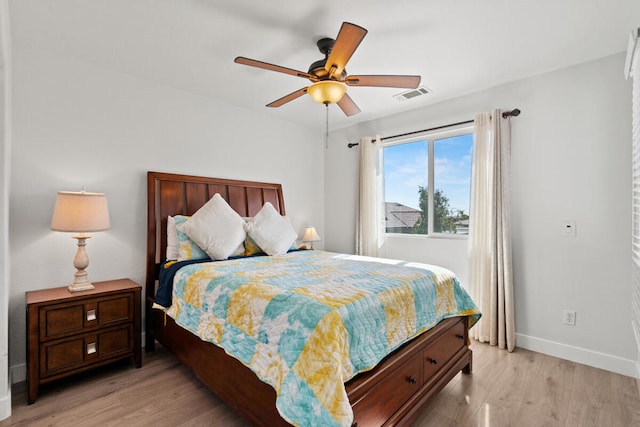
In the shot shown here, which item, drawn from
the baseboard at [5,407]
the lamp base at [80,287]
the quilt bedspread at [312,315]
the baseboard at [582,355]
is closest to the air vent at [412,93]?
the quilt bedspread at [312,315]

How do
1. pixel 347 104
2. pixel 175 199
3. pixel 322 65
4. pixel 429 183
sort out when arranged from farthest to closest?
pixel 429 183
pixel 175 199
pixel 347 104
pixel 322 65

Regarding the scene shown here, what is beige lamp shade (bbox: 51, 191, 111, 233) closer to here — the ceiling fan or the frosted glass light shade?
the ceiling fan

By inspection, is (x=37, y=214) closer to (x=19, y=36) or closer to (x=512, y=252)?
(x=19, y=36)

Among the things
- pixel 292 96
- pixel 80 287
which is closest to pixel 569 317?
pixel 292 96

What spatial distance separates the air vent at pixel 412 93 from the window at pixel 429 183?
50 centimetres

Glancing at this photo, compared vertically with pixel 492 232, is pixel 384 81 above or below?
above

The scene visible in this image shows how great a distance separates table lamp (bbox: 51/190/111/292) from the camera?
7.14 feet

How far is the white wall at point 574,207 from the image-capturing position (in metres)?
2.43

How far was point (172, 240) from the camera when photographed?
2.86m

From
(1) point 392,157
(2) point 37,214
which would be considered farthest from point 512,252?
(2) point 37,214

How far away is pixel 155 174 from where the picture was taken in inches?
117

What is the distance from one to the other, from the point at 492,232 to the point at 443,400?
1.67m

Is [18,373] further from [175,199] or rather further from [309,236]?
[309,236]

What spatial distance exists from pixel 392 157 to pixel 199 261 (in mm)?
2788
